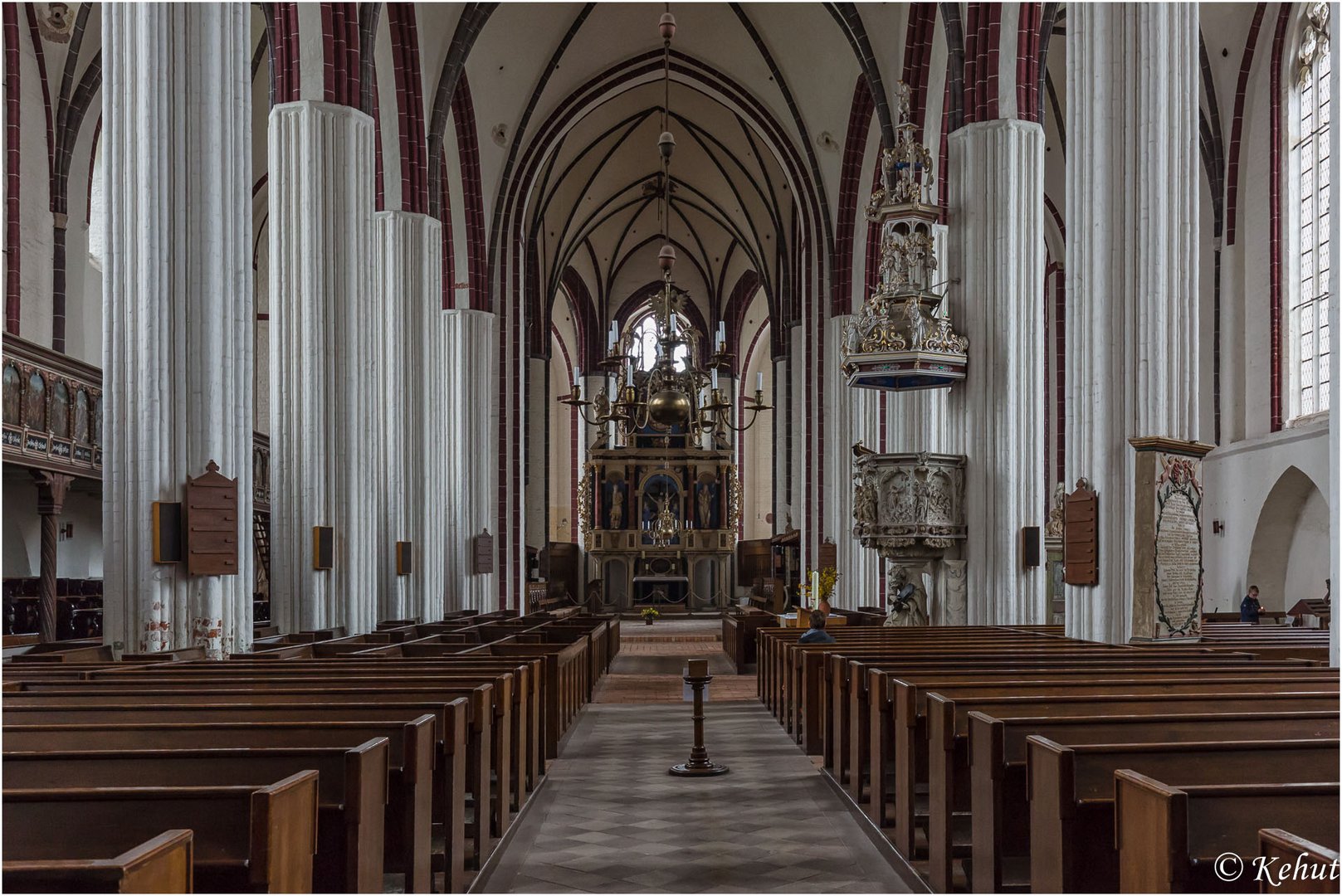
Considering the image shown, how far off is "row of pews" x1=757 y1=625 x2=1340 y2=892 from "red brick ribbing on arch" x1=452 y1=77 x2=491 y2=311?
16.9m

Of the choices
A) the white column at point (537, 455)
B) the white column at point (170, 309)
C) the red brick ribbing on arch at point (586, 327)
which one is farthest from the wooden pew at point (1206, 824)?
the red brick ribbing on arch at point (586, 327)

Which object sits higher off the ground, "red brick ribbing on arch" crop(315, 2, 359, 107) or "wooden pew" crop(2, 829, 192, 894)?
"red brick ribbing on arch" crop(315, 2, 359, 107)

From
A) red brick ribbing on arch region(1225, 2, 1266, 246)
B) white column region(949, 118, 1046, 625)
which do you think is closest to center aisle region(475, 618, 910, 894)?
white column region(949, 118, 1046, 625)

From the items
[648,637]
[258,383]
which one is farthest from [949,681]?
[258,383]

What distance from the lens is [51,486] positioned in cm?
1326

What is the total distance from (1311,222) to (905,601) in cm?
898

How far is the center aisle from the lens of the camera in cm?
511

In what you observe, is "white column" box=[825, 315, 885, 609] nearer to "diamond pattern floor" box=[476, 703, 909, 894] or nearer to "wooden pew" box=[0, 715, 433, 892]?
"diamond pattern floor" box=[476, 703, 909, 894]

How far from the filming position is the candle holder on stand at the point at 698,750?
7.71 m

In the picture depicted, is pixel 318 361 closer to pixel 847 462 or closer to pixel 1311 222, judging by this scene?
pixel 847 462

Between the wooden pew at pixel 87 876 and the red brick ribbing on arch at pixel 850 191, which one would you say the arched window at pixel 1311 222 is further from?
the wooden pew at pixel 87 876

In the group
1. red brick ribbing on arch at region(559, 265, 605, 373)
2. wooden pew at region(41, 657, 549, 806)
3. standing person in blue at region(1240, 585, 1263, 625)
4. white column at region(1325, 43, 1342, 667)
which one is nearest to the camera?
white column at region(1325, 43, 1342, 667)

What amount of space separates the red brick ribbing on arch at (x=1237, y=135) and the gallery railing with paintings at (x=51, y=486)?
16848mm

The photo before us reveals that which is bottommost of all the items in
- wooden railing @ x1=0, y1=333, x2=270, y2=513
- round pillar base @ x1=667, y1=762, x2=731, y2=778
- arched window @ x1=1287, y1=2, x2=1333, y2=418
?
round pillar base @ x1=667, y1=762, x2=731, y2=778
